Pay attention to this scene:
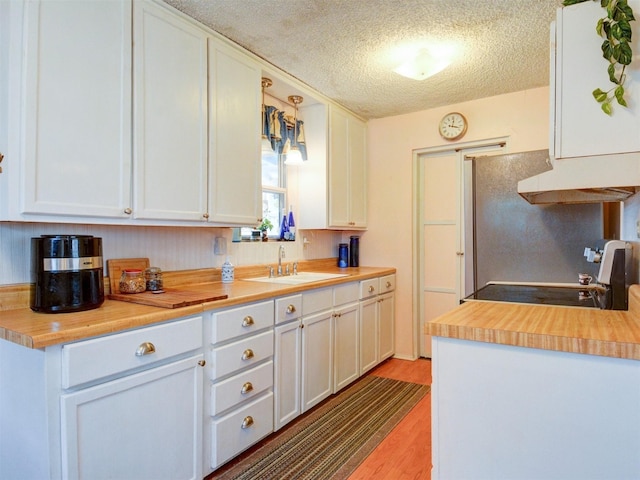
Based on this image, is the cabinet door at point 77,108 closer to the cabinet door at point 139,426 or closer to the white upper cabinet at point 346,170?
the cabinet door at point 139,426

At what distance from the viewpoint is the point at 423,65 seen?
2346 millimetres

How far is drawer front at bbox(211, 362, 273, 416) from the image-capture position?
1759mm

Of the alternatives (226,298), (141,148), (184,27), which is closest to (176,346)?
(226,298)

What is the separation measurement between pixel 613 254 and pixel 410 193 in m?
→ 2.16

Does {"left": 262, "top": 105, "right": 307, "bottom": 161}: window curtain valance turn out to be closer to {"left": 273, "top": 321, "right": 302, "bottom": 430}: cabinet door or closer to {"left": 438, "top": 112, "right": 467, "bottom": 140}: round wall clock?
{"left": 438, "top": 112, "right": 467, "bottom": 140}: round wall clock

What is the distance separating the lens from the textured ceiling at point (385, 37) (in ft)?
6.28

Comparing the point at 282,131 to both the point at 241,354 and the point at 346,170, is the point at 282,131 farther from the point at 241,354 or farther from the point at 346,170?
the point at 241,354

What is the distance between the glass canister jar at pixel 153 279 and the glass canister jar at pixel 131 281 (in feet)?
0.12

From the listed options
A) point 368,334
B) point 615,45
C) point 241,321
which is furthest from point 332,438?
point 615,45

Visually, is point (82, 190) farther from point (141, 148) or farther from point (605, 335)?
point (605, 335)

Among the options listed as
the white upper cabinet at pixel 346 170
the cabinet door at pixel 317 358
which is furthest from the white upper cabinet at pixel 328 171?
the cabinet door at pixel 317 358

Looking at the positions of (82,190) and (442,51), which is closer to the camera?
(82,190)

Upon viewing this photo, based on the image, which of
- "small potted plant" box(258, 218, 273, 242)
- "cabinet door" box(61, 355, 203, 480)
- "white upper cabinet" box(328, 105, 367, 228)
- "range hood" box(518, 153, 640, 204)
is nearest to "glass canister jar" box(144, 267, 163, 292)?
"cabinet door" box(61, 355, 203, 480)

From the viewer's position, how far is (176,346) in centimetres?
156
